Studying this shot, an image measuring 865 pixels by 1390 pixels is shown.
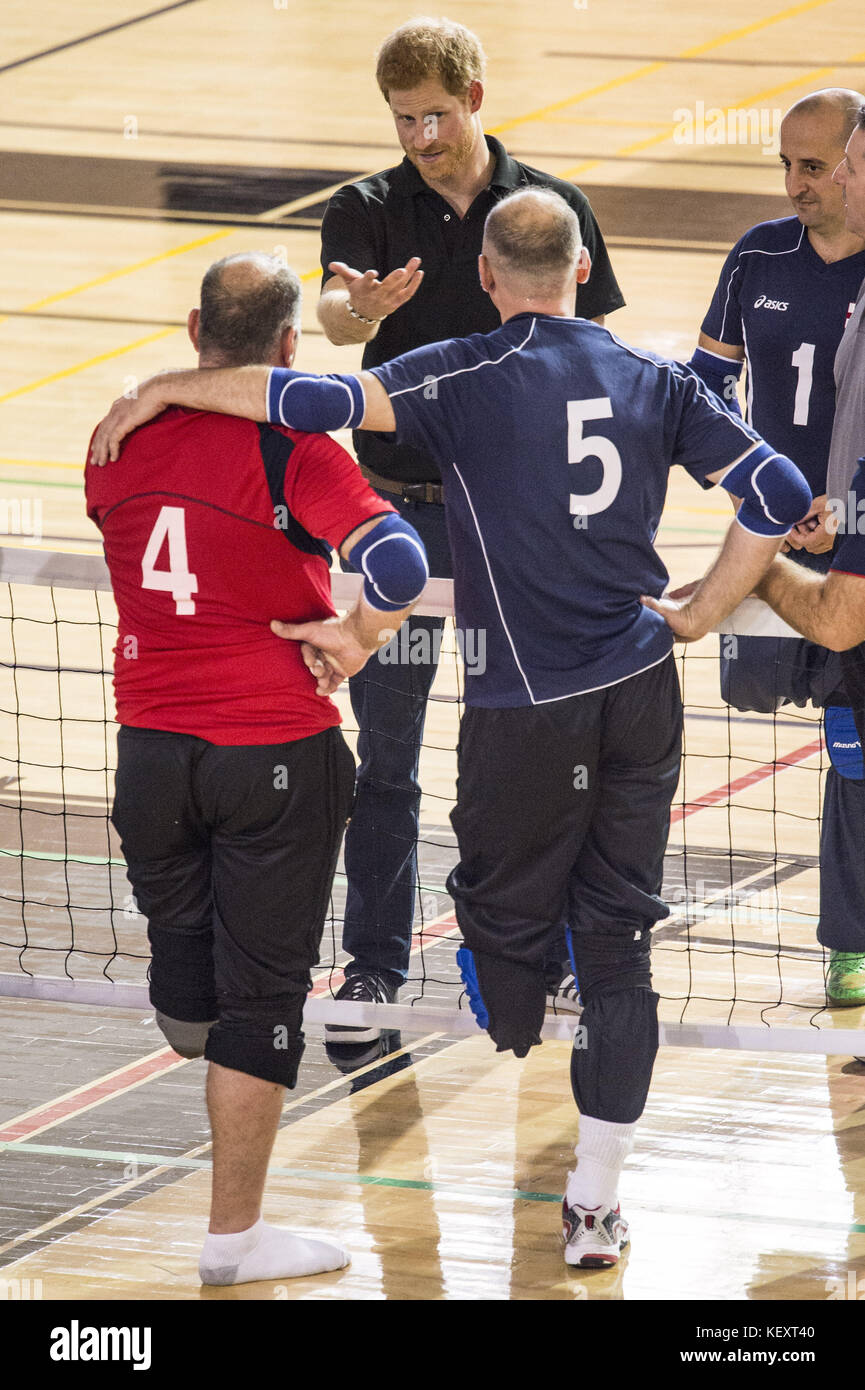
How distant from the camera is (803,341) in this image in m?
5.30

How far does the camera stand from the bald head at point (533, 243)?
4.04 m

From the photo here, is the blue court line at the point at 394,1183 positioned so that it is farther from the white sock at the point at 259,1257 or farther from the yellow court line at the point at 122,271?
the yellow court line at the point at 122,271

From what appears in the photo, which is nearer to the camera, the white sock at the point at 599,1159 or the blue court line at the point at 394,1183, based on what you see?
the white sock at the point at 599,1159

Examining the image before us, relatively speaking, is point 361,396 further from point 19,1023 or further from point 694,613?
point 19,1023

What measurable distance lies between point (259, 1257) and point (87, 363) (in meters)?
10.3

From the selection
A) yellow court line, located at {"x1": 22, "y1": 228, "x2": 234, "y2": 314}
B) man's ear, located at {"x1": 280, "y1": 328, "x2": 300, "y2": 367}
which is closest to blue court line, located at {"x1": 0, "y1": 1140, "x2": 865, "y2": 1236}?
man's ear, located at {"x1": 280, "y1": 328, "x2": 300, "y2": 367}

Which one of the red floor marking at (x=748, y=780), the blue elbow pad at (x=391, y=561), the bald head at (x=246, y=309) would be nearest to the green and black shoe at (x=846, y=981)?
the red floor marking at (x=748, y=780)

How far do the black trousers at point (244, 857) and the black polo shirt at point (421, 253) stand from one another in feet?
4.86

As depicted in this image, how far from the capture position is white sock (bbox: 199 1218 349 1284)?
420 centimetres

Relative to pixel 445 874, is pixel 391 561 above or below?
above

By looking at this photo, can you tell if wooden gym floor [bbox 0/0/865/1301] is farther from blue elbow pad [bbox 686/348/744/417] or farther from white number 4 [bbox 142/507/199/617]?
blue elbow pad [bbox 686/348/744/417]

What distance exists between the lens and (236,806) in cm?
402

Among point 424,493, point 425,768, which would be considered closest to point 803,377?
point 424,493

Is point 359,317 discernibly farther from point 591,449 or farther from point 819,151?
point 819,151
